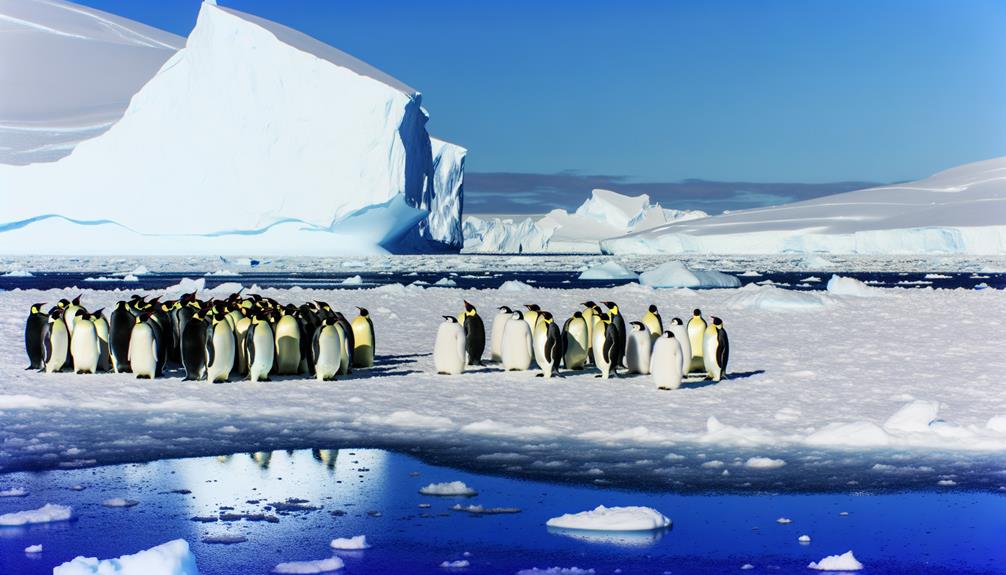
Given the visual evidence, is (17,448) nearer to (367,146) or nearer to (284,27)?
(367,146)

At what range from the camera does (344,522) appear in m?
4.77

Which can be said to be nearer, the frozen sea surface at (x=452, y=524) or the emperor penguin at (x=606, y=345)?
the frozen sea surface at (x=452, y=524)

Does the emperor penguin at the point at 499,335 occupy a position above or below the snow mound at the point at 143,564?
above

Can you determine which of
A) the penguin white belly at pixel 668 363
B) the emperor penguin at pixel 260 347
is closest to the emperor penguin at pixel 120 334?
the emperor penguin at pixel 260 347

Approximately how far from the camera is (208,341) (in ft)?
30.0

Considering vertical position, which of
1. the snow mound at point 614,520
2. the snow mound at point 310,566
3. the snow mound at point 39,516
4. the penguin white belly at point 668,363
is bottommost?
the snow mound at point 614,520

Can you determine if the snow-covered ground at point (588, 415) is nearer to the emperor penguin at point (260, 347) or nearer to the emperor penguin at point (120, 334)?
the emperor penguin at point (260, 347)

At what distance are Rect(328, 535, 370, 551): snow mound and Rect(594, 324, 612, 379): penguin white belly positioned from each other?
5.18m

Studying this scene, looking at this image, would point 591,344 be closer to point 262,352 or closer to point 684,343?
point 684,343

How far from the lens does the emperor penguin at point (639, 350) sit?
31.7 feet

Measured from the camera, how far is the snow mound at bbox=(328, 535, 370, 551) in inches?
171

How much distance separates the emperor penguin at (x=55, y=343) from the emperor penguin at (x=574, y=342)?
4.47 m

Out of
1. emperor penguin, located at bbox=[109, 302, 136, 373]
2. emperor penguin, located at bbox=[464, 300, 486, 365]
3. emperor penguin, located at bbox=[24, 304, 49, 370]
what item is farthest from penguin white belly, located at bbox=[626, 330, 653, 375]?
emperor penguin, located at bbox=[24, 304, 49, 370]

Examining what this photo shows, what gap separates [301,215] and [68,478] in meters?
36.8
